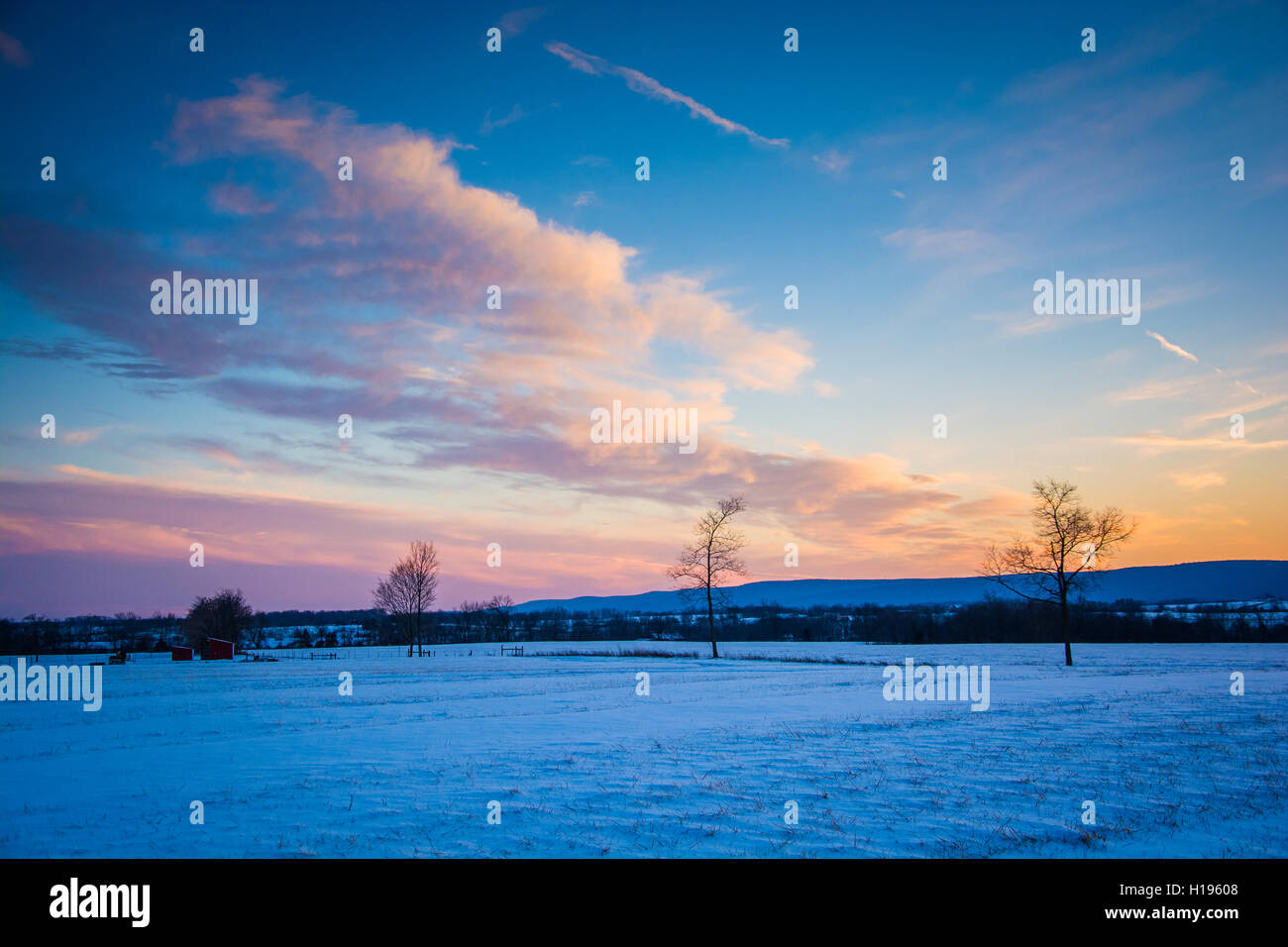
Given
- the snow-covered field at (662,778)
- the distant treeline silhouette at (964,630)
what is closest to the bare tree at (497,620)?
the distant treeline silhouette at (964,630)

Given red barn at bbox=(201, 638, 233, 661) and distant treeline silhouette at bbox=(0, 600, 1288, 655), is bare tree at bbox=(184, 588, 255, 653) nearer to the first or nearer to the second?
distant treeline silhouette at bbox=(0, 600, 1288, 655)

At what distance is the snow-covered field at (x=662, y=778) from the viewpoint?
8602 mm

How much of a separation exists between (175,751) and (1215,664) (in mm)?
52547

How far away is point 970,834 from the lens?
8625mm

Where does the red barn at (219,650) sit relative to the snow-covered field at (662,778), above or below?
below

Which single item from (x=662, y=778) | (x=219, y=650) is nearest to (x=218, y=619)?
(x=219, y=650)

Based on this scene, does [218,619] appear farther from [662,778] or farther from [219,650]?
[662,778]

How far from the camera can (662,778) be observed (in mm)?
12117

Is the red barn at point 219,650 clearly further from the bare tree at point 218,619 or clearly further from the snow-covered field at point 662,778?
the snow-covered field at point 662,778

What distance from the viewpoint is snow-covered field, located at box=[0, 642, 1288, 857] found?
28.2ft

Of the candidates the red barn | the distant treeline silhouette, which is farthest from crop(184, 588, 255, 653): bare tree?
the red barn
